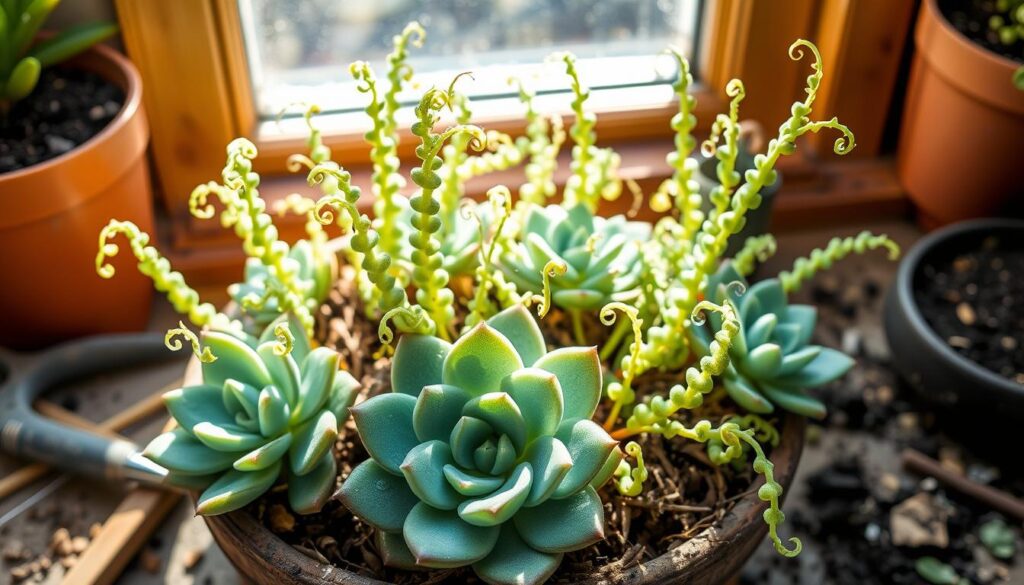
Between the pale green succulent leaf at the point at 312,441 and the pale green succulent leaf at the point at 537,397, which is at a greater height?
the pale green succulent leaf at the point at 537,397

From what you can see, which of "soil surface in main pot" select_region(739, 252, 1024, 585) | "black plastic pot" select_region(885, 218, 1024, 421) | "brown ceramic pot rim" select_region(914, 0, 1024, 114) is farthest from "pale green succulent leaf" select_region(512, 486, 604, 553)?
"brown ceramic pot rim" select_region(914, 0, 1024, 114)

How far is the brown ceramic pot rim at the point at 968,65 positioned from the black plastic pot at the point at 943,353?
0.56 ft

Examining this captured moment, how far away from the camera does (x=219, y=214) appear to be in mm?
1413

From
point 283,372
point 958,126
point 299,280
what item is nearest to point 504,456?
point 283,372

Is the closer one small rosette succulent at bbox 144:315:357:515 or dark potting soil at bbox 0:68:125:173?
small rosette succulent at bbox 144:315:357:515

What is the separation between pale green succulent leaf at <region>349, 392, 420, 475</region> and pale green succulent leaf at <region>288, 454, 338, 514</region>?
0.07m

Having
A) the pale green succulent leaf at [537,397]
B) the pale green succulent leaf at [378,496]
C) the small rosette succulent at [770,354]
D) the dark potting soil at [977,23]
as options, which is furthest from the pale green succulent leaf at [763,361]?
the dark potting soil at [977,23]

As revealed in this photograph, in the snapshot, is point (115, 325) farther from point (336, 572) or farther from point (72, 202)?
point (336, 572)

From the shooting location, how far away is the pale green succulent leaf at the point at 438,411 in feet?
2.61

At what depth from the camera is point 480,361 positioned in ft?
2.67

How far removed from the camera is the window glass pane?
4.59ft

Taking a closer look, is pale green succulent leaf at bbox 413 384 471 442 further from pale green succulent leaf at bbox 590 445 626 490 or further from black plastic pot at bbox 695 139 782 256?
black plastic pot at bbox 695 139 782 256

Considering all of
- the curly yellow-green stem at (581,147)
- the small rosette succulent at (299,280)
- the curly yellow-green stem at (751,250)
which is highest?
the curly yellow-green stem at (581,147)

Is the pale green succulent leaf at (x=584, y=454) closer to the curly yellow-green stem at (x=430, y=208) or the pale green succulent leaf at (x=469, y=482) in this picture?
the pale green succulent leaf at (x=469, y=482)
